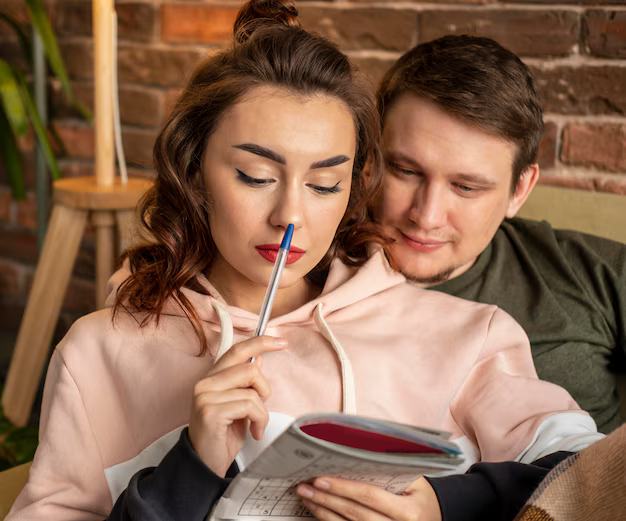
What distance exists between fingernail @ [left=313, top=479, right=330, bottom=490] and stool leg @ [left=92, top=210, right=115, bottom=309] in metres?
1.10

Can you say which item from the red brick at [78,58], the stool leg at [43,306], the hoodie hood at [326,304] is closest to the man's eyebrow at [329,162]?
the hoodie hood at [326,304]

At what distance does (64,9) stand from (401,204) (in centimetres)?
159

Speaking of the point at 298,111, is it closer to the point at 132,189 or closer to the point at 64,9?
the point at 132,189

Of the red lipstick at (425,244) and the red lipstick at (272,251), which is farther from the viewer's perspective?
the red lipstick at (425,244)

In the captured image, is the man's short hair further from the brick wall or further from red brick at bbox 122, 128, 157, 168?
red brick at bbox 122, 128, 157, 168

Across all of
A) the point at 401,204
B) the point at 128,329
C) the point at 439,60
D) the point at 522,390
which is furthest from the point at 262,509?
the point at 439,60

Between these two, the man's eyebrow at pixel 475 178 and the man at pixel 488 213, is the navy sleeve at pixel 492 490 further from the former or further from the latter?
the man's eyebrow at pixel 475 178

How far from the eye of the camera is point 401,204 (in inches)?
57.1

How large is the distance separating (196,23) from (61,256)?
31.9 inches

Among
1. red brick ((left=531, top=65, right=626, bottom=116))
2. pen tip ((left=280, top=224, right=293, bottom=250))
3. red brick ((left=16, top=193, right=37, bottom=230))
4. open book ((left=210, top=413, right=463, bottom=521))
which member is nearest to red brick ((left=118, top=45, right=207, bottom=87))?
red brick ((left=16, top=193, right=37, bottom=230))

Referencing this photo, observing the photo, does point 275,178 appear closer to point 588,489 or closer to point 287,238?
point 287,238

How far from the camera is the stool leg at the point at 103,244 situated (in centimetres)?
188

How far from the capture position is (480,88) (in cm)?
140

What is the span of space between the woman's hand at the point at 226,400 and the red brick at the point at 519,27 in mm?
1134
